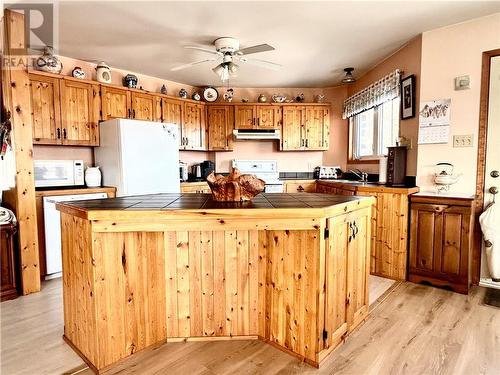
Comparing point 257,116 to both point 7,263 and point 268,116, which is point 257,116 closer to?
point 268,116

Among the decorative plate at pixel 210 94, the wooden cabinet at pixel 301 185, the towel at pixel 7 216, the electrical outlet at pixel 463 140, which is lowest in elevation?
the towel at pixel 7 216

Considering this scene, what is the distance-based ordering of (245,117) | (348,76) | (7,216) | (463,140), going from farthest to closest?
(245,117), (348,76), (463,140), (7,216)

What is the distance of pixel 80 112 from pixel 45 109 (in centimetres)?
35

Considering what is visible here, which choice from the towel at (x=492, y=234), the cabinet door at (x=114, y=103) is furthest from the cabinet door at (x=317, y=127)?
the cabinet door at (x=114, y=103)

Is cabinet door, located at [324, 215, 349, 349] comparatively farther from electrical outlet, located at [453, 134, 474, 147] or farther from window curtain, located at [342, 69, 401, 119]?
window curtain, located at [342, 69, 401, 119]

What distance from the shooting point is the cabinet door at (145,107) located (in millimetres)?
3875

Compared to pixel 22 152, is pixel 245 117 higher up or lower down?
higher up

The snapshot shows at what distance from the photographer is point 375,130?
420 cm

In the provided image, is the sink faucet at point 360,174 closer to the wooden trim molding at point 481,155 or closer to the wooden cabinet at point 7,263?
the wooden trim molding at point 481,155

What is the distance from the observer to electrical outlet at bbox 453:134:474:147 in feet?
8.87

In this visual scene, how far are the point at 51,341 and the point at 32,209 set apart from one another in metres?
1.30

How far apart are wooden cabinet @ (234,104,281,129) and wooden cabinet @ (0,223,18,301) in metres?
3.24

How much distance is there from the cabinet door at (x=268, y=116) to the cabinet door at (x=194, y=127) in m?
0.93

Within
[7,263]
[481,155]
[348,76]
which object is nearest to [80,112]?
[7,263]
